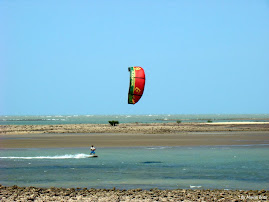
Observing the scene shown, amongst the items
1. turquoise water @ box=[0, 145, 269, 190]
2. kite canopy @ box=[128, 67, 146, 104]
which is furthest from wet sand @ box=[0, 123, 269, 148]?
kite canopy @ box=[128, 67, 146, 104]

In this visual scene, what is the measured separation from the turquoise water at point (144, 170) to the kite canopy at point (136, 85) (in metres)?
4.34

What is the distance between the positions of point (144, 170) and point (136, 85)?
5.75m

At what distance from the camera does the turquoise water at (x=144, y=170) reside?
18938mm

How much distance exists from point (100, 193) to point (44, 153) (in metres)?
18.2

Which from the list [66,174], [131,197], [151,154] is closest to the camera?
[131,197]

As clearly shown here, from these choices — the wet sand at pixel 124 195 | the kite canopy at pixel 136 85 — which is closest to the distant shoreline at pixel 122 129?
the kite canopy at pixel 136 85

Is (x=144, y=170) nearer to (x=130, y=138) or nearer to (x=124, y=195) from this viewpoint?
(x=124, y=195)

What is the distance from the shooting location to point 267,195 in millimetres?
15820

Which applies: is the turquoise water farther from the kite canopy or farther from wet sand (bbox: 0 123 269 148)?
wet sand (bbox: 0 123 269 148)

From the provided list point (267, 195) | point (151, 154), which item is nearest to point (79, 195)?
point (267, 195)

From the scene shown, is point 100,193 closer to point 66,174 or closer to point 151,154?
point 66,174

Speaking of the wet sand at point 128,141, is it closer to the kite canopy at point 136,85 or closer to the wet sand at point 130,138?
the wet sand at point 130,138

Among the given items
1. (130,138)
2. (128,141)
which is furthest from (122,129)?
(128,141)

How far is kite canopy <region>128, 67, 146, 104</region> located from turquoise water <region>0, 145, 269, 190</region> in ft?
14.2
